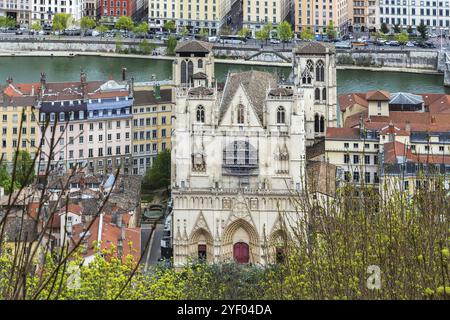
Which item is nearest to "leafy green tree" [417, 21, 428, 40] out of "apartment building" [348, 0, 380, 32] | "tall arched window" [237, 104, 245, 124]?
"apartment building" [348, 0, 380, 32]

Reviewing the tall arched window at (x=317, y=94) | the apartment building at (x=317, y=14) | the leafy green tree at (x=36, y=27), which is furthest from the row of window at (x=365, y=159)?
the leafy green tree at (x=36, y=27)

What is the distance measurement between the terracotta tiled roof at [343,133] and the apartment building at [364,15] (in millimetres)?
36643

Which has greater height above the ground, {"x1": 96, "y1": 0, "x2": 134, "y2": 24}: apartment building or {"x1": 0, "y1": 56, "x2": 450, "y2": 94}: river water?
{"x1": 96, "y1": 0, "x2": 134, "y2": 24}: apartment building

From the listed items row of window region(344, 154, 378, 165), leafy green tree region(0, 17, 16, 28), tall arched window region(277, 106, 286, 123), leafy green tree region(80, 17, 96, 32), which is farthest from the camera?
leafy green tree region(80, 17, 96, 32)

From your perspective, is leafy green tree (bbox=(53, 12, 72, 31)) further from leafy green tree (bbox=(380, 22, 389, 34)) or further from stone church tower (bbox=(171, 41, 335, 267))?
stone church tower (bbox=(171, 41, 335, 267))

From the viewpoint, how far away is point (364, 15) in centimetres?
6662

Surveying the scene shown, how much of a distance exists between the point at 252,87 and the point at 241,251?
4.10 meters

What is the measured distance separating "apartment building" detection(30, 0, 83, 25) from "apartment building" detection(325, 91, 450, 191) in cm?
3730

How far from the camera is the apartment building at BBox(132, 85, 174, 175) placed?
34.8 m

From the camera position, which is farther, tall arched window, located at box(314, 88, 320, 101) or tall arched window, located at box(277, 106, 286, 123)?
tall arched window, located at box(314, 88, 320, 101)

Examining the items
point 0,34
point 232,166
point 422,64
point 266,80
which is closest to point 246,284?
point 232,166

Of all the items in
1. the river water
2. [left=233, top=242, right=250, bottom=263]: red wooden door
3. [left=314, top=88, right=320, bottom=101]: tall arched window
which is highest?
the river water

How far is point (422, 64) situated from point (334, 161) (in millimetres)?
31890

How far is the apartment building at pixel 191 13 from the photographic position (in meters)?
65.0
